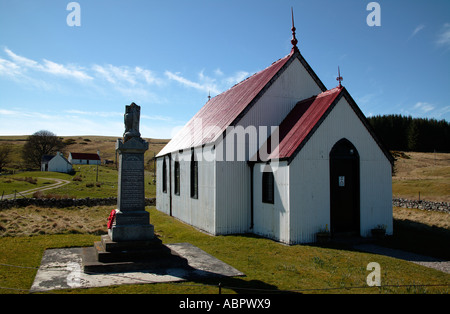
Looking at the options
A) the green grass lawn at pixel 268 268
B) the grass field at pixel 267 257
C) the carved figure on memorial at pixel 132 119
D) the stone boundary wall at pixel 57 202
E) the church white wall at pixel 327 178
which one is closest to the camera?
the green grass lawn at pixel 268 268

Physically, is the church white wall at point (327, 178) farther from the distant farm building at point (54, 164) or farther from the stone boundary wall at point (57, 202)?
the distant farm building at point (54, 164)

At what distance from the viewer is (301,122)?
15281mm

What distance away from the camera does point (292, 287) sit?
8281 mm

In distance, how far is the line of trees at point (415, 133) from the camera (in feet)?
262

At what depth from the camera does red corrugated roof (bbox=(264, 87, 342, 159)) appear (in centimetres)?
1393

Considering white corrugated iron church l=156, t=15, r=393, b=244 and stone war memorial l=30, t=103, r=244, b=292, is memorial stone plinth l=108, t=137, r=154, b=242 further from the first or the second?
white corrugated iron church l=156, t=15, r=393, b=244

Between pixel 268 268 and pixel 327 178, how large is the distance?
A: 18.6 feet

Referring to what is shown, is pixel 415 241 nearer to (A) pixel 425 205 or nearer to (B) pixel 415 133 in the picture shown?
(A) pixel 425 205

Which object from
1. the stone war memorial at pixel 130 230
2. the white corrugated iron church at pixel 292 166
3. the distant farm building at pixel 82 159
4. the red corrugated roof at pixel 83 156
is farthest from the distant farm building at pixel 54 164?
the stone war memorial at pixel 130 230

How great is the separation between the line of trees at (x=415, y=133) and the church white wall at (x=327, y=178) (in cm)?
7288

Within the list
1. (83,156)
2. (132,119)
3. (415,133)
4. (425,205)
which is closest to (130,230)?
(132,119)

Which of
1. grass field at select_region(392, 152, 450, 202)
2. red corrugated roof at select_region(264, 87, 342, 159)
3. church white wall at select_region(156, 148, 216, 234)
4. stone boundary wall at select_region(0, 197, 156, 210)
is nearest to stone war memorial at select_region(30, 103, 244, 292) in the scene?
church white wall at select_region(156, 148, 216, 234)
